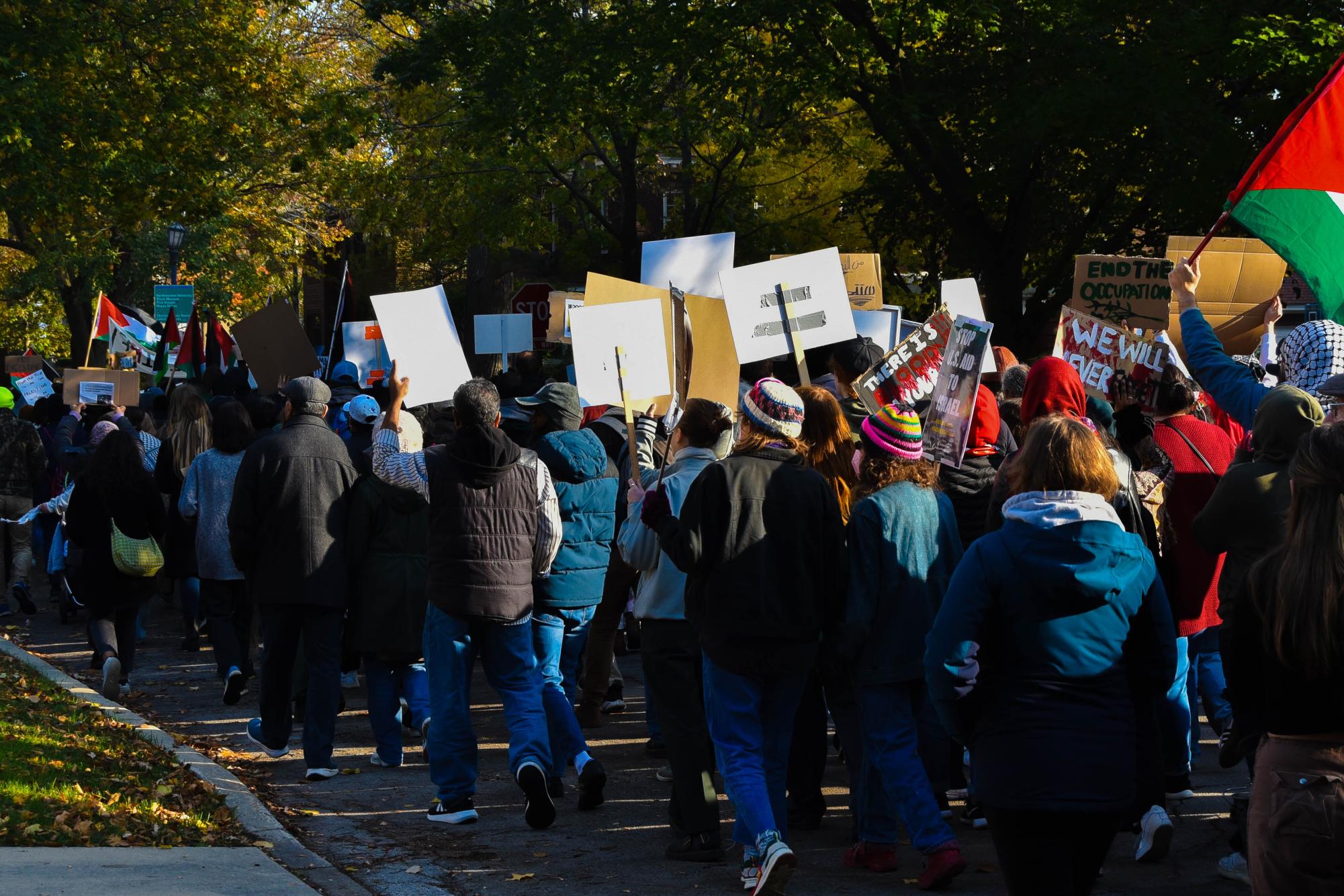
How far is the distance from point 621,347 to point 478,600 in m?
1.42

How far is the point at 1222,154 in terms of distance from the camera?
18.2 meters

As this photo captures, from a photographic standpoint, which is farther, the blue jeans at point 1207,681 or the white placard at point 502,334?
the white placard at point 502,334

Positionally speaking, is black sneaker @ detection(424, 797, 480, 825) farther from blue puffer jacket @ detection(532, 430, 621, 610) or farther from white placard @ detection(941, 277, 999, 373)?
white placard @ detection(941, 277, 999, 373)

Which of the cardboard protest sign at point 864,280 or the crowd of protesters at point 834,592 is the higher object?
the cardboard protest sign at point 864,280

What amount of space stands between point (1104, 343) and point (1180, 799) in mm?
2659

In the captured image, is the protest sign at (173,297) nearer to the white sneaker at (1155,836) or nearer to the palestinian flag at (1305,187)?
the palestinian flag at (1305,187)

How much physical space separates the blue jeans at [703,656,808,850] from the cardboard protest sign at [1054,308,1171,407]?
11.1 feet

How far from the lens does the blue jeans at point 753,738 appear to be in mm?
5773

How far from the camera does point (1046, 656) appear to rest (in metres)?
3.95

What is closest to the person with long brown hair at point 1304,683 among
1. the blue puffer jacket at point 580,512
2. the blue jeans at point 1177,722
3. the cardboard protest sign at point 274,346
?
the blue jeans at point 1177,722

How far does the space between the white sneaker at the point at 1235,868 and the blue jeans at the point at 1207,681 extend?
1.56 meters

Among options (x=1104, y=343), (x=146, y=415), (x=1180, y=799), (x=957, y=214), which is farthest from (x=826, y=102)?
(x=1180, y=799)

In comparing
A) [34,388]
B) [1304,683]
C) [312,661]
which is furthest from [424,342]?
[34,388]

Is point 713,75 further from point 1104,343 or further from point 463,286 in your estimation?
point 463,286
